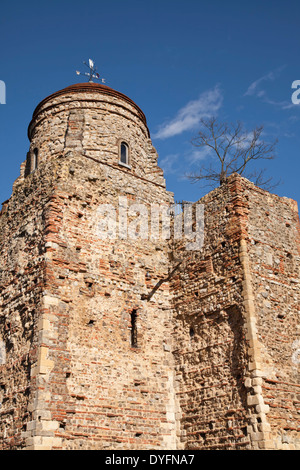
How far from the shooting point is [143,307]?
12875 mm

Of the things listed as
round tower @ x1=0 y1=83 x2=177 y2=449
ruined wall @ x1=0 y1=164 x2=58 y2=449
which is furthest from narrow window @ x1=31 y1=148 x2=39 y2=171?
ruined wall @ x1=0 y1=164 x2=58 y2=449

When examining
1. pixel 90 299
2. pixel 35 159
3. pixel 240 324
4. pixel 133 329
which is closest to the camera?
pixel 240 324

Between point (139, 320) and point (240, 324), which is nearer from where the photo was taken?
point (240, 324)

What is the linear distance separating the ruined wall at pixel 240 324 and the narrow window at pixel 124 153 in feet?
10.6

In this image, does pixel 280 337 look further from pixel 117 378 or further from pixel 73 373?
pixel 73 373

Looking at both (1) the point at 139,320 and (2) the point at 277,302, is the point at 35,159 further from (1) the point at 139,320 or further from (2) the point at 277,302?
(2) the point at 277,302

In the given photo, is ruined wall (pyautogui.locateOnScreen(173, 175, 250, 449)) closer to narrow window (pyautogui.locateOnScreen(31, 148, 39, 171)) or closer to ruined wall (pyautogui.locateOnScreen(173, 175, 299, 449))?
ruined wall (pyautogui.locateOnScreen(173, 175, 299, 449))

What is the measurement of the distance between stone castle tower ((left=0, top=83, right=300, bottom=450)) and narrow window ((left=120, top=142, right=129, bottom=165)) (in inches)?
43.9

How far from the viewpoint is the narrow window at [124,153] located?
50.4 ft

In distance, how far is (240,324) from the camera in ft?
36.4

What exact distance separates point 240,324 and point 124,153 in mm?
6919

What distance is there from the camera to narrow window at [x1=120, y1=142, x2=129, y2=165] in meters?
15.4

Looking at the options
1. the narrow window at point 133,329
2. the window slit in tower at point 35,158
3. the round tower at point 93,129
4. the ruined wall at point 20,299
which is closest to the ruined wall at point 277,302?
the narrow window at point 133,329

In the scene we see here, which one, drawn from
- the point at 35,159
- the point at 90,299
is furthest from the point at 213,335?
the point at 35,159
